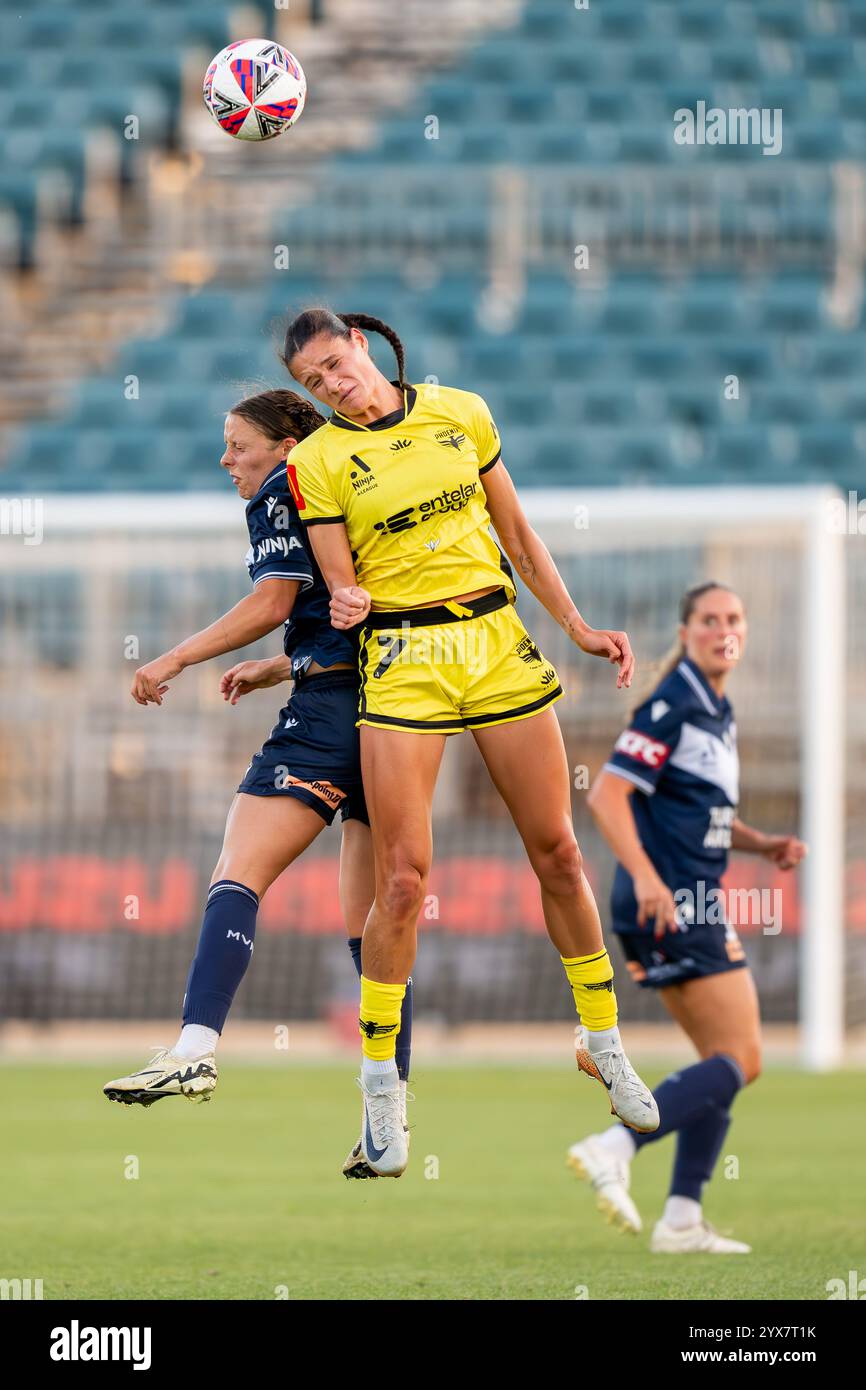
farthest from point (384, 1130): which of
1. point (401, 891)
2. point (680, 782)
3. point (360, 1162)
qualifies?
point (680, 782)

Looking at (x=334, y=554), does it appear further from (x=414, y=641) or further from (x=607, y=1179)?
(x=607, y=1179)

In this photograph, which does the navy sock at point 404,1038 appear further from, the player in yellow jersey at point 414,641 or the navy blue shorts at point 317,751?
the navy blue shorts at point 317,751

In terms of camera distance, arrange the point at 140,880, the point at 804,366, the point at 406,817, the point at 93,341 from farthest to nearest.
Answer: the point at 93,341 → the point at 804,366 → the point at 140,880 → the point at 406,817

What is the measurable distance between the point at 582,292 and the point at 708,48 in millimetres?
2954

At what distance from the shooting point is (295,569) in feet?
16.0

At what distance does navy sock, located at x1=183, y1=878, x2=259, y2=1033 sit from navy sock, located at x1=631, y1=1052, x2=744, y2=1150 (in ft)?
5.25

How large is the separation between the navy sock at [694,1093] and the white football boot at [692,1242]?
0.89 ft

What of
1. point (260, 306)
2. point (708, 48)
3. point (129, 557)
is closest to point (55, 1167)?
point (129, 557)

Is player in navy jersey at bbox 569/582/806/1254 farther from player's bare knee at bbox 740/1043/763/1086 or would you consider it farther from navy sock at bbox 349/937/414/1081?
navy sock at bbox 349/937/414/1081

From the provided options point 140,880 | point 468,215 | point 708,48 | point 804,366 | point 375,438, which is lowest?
point 140,880

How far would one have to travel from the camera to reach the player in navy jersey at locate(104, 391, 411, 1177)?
4.68 metres

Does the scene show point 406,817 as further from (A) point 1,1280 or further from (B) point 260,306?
(B) point 260,306

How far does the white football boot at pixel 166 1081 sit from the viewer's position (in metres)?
4.30

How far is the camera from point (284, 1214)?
6496mm
